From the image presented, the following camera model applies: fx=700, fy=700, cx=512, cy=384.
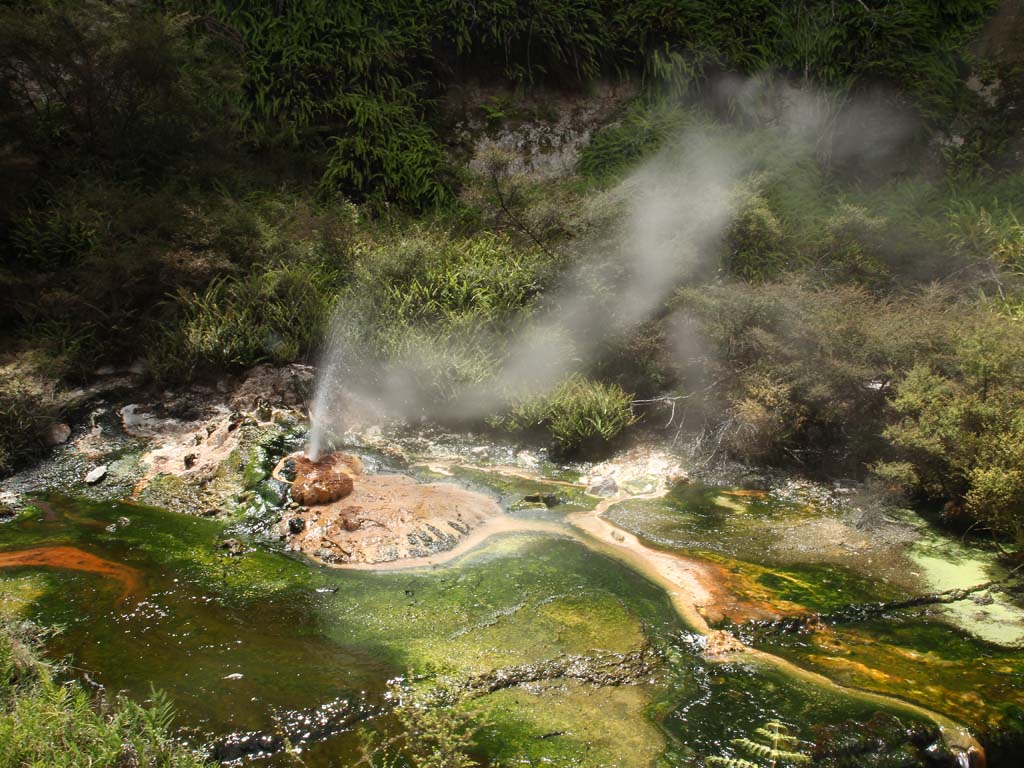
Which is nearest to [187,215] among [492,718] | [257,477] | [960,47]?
[257,477]

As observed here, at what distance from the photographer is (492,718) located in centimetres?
355

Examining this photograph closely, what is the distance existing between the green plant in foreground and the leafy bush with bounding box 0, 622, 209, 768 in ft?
7.73

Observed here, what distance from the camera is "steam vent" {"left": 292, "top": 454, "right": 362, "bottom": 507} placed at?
A: 238 inches

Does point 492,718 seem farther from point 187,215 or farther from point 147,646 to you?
point 187,215

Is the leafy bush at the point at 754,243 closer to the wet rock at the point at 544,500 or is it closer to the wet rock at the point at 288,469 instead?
the wet rock at the point at 544,500

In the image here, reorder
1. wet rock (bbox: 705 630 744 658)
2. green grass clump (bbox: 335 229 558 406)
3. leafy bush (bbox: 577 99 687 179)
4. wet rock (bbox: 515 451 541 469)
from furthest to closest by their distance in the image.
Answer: leafy bush (bbox: 577 99 687 179)
green grass clump (bbox: 335 229 558 406)
wet rock (bbox: 515 451 541 469)
wet rock (bbox: 705 630 744 658)

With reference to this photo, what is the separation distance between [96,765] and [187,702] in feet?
2.08

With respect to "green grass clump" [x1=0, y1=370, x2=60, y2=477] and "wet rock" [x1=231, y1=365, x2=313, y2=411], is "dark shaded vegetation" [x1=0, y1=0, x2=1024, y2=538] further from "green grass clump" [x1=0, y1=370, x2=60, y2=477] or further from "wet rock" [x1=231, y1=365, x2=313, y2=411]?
"wet rock" [x1=231, y1=365, x2=313, y2=411]

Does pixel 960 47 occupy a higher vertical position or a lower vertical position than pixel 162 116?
higher

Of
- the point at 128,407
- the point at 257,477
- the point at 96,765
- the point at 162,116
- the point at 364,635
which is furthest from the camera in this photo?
the point at 162,116

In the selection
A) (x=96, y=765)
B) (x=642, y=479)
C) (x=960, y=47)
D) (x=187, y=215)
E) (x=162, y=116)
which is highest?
(x=960, y=47)

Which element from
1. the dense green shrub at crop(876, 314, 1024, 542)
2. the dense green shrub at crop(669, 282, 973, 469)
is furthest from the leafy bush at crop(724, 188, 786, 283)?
the dense green shrub at crop(876, 314, 1024, 542)

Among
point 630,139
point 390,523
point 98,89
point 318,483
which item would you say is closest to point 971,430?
point 390,523

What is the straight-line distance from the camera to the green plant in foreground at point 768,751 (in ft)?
10.3
